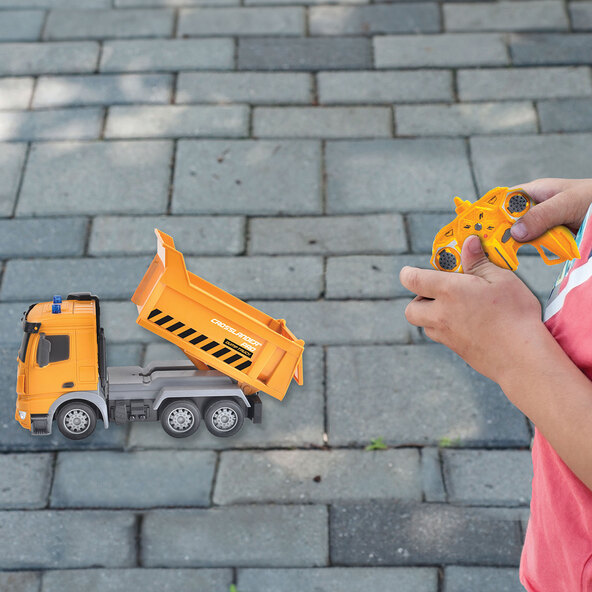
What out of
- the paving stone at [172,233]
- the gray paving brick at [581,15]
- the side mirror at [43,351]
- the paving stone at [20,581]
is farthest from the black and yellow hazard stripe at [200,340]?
the gray paving brick at [581,15]

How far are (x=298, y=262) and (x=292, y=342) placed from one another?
3252mm

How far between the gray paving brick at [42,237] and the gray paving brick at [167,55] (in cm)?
196

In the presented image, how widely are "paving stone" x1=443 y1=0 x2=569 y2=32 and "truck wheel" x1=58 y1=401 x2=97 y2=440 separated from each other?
20.3ft

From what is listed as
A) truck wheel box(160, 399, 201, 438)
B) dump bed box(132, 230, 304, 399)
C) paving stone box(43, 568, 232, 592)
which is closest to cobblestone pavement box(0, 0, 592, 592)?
paving stone box(43, 568, 232, 592)

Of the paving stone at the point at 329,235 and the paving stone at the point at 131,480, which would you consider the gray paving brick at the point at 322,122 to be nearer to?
the paving stone at the point at 329,235

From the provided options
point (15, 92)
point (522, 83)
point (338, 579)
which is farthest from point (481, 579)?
point (15, 92)

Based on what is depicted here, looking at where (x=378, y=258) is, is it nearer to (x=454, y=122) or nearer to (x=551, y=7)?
(x=454, y=122)

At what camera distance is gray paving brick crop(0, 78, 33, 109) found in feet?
20.7

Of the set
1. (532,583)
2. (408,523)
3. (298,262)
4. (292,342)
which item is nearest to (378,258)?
(298,262)

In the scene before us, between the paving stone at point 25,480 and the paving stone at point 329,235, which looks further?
the paving stone at point 329,235

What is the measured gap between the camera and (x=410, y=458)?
14.3 feet

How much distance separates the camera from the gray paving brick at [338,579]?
3949 millimetres

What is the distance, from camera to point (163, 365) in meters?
2.00

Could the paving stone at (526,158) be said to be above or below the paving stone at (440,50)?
below
